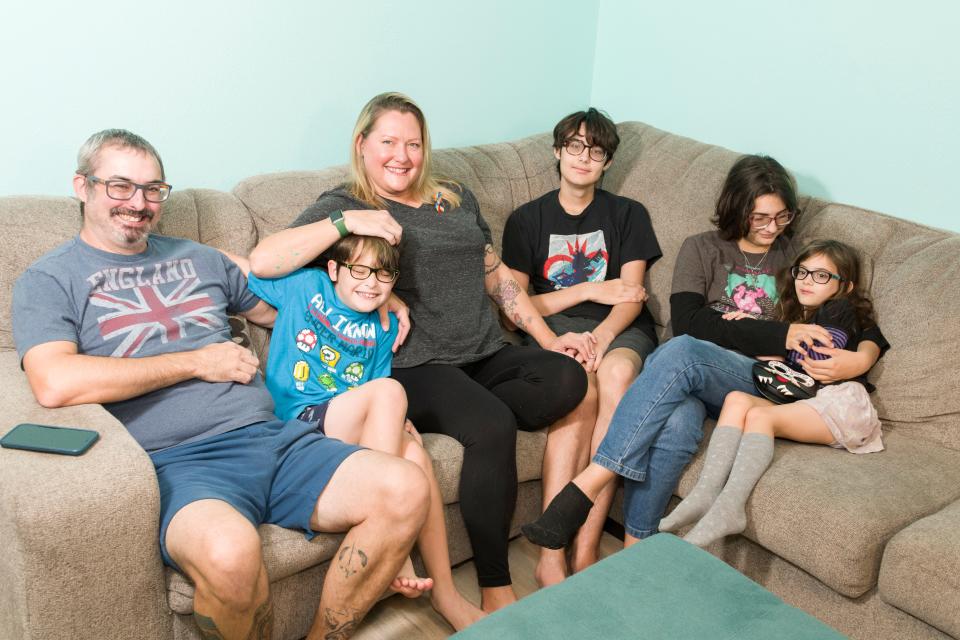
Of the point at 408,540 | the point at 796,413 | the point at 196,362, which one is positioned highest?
the point at 196,362

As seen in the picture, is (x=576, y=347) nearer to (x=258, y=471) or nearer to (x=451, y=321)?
(x=451, y=321)

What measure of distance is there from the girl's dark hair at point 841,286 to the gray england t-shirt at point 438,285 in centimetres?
83

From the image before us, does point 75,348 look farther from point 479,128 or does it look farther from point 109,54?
point 479,128

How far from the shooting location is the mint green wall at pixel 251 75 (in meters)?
2.27

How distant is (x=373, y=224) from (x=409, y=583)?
0.84 m

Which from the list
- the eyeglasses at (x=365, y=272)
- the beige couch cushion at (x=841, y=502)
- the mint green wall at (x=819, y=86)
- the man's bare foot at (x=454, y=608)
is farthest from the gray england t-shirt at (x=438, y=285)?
the mint green wall at (x=819, y=86)

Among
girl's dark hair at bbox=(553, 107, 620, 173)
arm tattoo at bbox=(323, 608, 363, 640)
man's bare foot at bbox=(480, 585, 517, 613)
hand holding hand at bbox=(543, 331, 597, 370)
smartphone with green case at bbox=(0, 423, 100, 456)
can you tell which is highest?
girl's dark hair at bbox=(553, 107, 620, 173)

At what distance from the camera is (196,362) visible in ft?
6.43

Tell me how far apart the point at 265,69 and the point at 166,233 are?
2.18 ft

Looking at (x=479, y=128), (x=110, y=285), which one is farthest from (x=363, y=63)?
(x=110, y=285)

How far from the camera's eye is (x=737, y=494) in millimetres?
2082

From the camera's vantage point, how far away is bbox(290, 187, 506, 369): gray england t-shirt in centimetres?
238

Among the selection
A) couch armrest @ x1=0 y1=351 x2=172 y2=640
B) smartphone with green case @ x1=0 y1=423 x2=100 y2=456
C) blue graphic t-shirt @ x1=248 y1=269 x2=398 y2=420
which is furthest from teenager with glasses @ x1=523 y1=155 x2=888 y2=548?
smartphone with green case @ x1=0 y1=423 x2=100 y2=456

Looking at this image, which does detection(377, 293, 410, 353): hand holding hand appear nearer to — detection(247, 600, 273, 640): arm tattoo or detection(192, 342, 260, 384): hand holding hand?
detection(192, 342, 260, 384): hand holding hand
